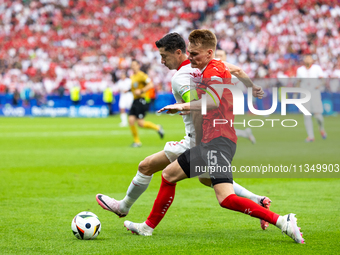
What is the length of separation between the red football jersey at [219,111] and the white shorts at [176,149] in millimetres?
364

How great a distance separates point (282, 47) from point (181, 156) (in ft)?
93.1

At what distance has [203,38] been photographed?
425 cm

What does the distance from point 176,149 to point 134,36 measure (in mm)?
31842

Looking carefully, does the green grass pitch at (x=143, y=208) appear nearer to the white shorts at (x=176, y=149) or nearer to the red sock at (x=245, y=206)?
the red sock at (x=245, y=206)

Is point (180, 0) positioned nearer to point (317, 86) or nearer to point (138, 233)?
point (317, 86)

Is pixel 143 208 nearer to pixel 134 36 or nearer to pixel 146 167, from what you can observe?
pixel 146 167

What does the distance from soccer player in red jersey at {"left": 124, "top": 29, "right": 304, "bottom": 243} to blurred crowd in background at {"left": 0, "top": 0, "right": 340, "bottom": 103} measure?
973 inches

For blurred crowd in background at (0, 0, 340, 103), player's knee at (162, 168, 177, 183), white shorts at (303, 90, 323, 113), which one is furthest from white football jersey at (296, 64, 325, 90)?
blurred crowd in background at (0, 0, 340, 103)

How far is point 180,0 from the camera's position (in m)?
37.1

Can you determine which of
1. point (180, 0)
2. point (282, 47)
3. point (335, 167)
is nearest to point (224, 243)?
point (335, 167)

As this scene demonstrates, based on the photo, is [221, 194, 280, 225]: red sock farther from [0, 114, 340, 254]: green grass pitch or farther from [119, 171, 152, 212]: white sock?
[119, 171, 152, 212]: white sock

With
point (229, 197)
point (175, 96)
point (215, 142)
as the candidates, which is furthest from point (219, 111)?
point (229, 197)

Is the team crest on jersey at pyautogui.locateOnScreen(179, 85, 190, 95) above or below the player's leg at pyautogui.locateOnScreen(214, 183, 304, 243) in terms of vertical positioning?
above

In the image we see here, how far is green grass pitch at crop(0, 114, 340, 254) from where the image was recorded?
173 inches
